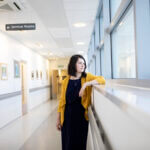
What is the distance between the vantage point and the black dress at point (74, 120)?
2.11m

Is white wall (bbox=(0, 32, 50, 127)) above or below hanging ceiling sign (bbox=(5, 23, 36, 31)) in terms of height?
below

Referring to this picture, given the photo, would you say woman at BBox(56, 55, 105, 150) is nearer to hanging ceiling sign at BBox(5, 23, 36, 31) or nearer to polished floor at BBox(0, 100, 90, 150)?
polished floor at BBox(0, 100, 90, 150)

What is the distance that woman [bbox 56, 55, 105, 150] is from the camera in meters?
2.11

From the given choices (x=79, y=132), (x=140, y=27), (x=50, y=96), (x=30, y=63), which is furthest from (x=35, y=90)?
(x=140, y=27)

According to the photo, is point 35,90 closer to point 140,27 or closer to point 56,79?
point 56,79

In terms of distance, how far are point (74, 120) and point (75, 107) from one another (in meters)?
0.17

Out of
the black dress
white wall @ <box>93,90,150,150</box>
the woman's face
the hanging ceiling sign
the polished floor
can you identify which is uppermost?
the hanging ceiling sign

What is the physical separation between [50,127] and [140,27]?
4429 millimetres

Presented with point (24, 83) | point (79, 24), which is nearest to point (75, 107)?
point (79, 24)

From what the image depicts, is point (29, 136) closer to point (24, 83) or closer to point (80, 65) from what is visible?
point (80, 65)

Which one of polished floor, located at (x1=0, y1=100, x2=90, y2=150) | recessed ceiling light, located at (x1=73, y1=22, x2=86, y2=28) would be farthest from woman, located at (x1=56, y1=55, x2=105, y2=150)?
recessed ceiling light, located at (x1=73, y1=22, x2=86, y2=28)

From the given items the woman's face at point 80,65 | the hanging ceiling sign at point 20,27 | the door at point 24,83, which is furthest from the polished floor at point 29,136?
the hanging ceiling sign at point 20,27

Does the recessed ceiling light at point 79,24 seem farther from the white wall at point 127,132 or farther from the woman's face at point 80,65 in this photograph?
the white wall at point 127,132

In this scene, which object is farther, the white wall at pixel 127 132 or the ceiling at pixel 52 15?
the ceiling at pixel 52 15
